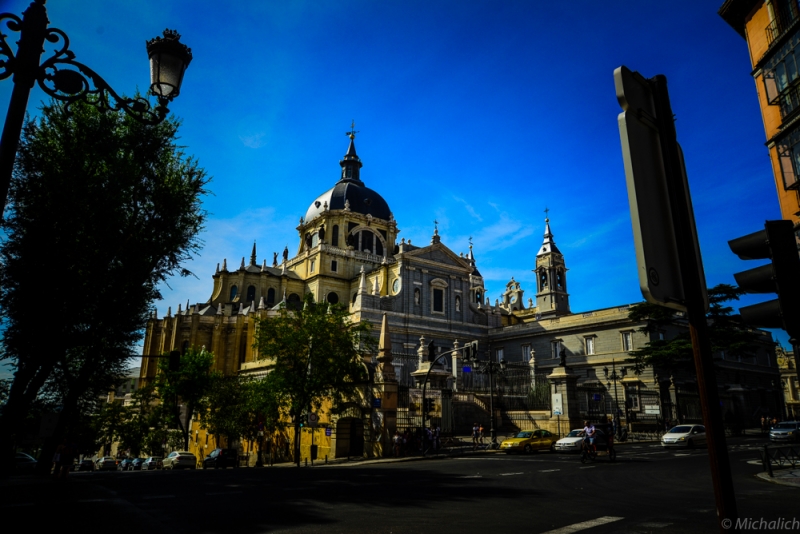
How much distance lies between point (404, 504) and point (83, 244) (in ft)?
41.1

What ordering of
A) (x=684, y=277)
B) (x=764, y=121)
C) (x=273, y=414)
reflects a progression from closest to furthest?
(x=684, y=277) < (x=764, y=121) < (x=273, y=414)

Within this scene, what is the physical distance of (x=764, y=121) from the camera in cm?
2062

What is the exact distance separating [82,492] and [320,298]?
47.6 meters

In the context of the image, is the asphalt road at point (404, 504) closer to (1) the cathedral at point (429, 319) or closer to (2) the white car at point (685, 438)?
(2) the white car at point (685, 438)

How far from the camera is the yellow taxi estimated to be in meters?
24.5

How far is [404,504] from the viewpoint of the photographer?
9328 millimetres

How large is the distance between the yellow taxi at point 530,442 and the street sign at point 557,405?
3.06 m

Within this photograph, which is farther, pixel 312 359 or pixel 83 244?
pixel 312 359

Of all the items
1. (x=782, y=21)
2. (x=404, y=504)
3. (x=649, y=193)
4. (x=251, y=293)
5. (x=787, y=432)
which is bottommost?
(x=404, y=504)

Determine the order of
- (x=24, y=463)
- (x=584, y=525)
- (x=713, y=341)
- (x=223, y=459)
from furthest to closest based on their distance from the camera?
(x=713, y=341)
(x=223, y=459)
(x=24, y=463)
(x=584, y=525)

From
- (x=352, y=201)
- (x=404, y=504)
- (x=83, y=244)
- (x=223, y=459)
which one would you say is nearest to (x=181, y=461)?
(x=223, y=459)

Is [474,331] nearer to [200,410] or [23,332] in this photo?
[200,410]

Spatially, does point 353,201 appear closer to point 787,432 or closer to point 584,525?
point 787,432

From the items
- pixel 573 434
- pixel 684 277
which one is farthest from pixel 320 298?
pixel 684 277
